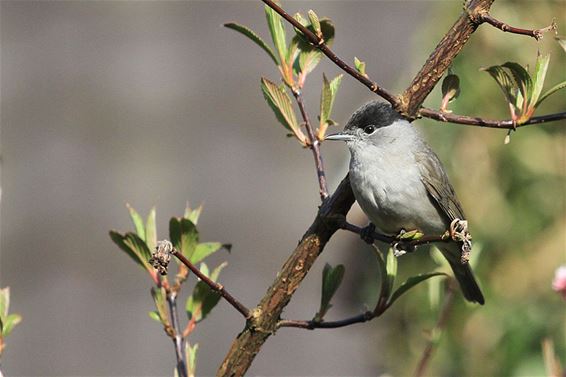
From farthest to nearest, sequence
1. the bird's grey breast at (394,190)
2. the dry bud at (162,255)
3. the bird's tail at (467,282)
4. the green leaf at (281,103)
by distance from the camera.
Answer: the bird's grey breast at (394,190), the bird's tail at (467,282), the green leaf at (281,103), the dry bud at (162,255)

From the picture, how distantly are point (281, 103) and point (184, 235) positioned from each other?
32 centimetres

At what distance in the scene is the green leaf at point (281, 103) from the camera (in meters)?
1.76

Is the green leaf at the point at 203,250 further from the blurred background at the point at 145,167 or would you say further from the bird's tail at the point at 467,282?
the blurred background at the point at 145,167

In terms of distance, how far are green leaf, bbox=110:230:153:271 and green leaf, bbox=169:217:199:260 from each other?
0.19 ft

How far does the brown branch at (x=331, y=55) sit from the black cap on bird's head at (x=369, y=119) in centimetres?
135

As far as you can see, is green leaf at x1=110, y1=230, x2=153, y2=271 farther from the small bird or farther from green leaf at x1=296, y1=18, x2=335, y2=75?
the small bird

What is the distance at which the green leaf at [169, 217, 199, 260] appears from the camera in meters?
1.72

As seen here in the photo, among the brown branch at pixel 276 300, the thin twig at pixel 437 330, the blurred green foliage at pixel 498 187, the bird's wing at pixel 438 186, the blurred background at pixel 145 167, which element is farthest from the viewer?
the blurred background at pixel 145 167

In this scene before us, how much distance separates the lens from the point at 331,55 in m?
1.58

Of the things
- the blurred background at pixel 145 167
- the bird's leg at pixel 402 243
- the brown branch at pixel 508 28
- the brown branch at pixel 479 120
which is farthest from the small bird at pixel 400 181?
the blurred background at pixel 145 167

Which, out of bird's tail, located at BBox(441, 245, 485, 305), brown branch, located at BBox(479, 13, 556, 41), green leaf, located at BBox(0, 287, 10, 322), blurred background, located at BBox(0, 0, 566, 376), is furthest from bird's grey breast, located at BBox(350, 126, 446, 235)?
blurred background, located at BBox(0, 0, 566, 376)

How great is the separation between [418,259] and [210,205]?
236cm

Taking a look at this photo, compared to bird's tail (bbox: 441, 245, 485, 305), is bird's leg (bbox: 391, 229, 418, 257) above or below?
above

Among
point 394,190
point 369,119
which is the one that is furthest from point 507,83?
point 369,119
